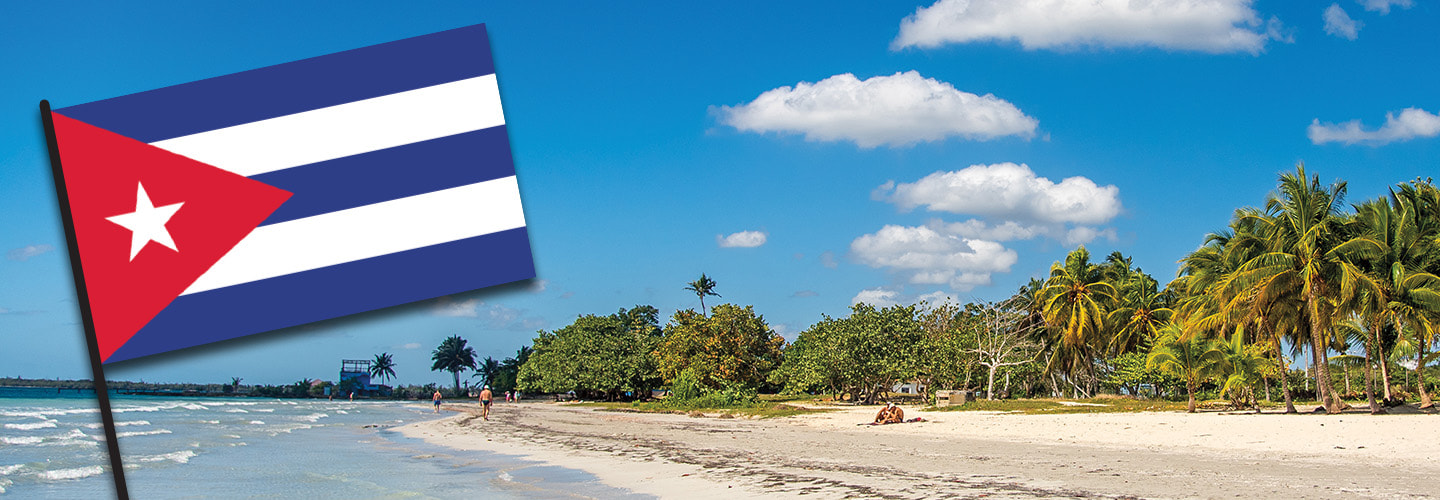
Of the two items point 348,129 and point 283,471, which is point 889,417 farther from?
point 348,129

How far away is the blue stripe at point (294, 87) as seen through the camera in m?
3.21

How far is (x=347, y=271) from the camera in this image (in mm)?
3664

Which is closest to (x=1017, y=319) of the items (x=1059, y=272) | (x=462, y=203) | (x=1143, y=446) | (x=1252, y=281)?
(x=1059, y=272)

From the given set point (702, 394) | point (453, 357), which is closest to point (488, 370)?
point (453, 357)

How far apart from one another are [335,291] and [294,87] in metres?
0.89

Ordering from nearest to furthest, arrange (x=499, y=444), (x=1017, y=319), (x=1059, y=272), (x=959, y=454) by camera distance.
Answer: (x=959, y=454)
(x=499, y=444)
(x=1059, y=272)
(x=1017, y=319)

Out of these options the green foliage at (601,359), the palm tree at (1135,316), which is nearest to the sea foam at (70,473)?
the palm tree at (1135,316)

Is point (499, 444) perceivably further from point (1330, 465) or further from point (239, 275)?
point (239, 275)

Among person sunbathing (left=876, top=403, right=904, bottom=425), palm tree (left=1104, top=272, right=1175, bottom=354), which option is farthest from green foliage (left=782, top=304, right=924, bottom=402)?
person sunbathing (left=876, top=403, right=904, bottom=425)

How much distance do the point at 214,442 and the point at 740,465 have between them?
2132 centimetres

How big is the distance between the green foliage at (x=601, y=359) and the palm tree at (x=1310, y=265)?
45786 millimetres

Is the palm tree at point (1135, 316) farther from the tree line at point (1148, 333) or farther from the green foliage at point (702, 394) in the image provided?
the green foliage at point (702, 394)

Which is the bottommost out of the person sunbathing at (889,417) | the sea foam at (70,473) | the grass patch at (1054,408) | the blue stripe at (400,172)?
the sea foam at (70,473)

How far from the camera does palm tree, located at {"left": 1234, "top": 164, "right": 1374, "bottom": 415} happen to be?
26.0 metres
